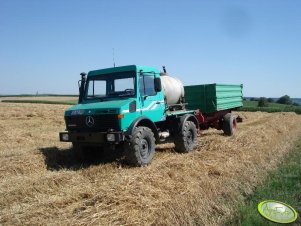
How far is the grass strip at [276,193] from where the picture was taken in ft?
16.7

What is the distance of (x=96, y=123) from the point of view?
7691 mm

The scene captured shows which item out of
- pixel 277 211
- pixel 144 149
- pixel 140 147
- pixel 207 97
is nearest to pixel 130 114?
pixel 140 147

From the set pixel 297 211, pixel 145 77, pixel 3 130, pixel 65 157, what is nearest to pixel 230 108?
pixel 145 77

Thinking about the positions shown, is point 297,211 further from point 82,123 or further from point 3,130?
point 3,130

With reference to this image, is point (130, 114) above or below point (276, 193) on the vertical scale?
above

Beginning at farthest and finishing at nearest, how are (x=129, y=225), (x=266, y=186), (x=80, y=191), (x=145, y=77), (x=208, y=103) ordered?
1. (x=208, y=103)
2. (x=145, y=77)
3. (x=266, y=186)
4. (x=80, y=191)
5. (x=129, y=225)

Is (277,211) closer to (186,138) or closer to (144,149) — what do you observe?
(144,149)

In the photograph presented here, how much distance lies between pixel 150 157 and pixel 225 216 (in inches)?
121

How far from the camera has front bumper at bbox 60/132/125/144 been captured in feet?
23.8

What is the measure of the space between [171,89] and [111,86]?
2.25 meters

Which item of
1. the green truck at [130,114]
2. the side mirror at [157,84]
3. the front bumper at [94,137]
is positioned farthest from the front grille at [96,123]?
the side mirror at [157,84]

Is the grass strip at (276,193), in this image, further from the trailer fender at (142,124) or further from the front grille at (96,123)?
the front grille at (96,123)

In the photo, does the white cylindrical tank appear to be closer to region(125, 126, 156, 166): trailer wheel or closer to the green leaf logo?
region(125, 126, 156, 166): trailer wheel

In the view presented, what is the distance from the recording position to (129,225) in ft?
14.9
